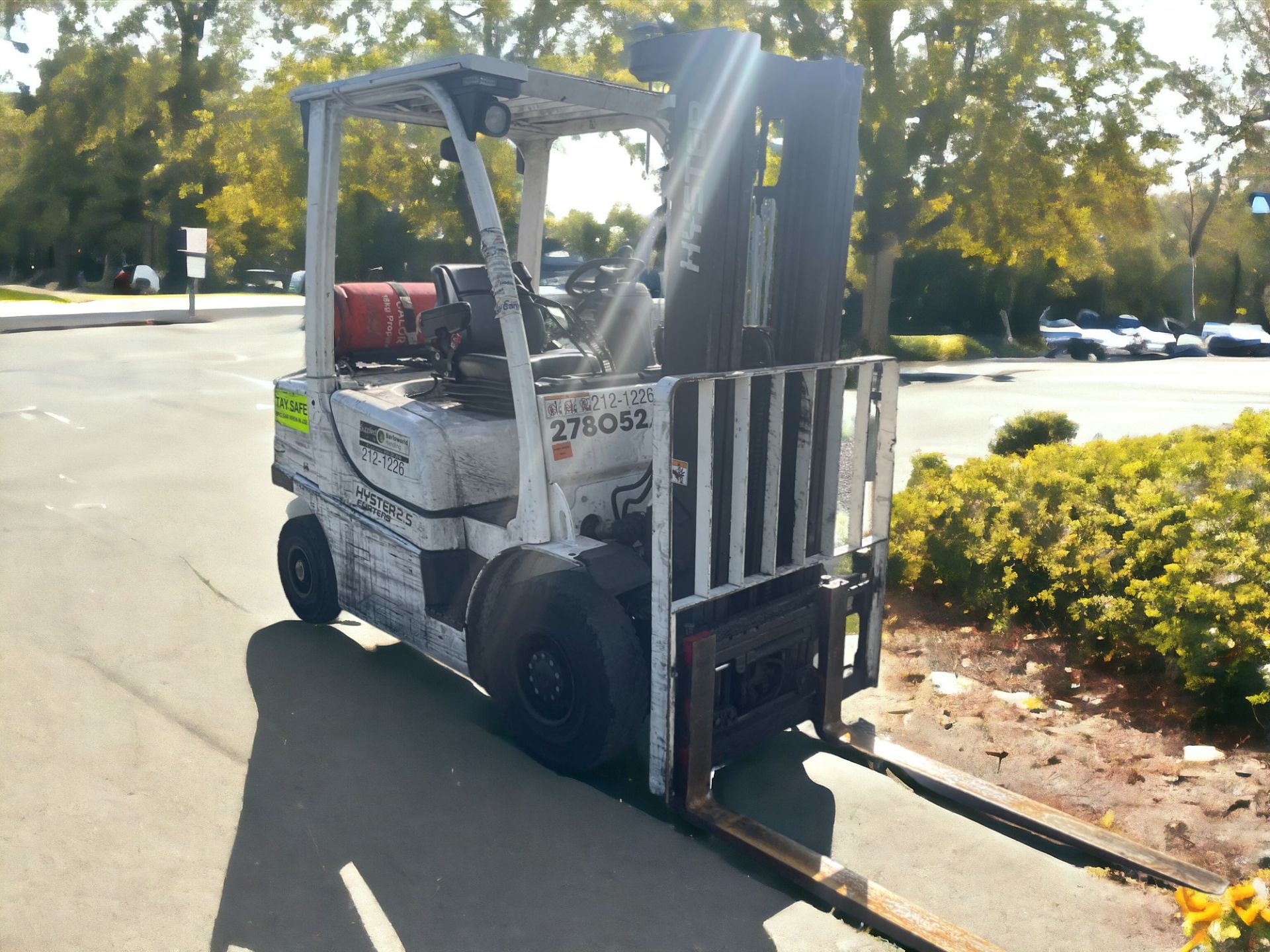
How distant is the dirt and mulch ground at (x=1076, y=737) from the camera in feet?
14.7

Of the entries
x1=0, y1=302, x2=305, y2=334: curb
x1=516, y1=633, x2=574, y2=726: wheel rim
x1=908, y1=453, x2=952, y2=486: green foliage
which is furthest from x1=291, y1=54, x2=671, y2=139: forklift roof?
x1=0, y1=302, x2=305, y2=334: curb

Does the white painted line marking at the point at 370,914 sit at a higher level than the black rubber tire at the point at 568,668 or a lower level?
lower

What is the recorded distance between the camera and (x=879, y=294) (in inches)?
1155

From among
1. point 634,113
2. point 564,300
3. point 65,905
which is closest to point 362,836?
point 65,905

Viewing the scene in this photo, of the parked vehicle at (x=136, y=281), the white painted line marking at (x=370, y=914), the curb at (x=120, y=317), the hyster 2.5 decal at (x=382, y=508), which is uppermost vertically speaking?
the parked vehicle at (x=136, y=281)

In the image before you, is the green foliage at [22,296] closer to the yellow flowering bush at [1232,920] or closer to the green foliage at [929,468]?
the green foliage at [929,468]

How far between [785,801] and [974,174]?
25.3 meters

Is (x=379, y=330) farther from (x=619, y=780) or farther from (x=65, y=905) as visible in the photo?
(x=65, y=905)

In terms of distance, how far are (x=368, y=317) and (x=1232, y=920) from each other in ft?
16.0

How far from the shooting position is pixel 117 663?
19.8 ft

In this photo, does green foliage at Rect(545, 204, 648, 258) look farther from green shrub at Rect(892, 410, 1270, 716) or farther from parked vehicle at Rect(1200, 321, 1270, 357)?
green shrub at Rect(892, 410, 1270, 716)

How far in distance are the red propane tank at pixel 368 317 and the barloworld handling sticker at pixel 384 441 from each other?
80 cm

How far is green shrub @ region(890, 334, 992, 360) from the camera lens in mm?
28500

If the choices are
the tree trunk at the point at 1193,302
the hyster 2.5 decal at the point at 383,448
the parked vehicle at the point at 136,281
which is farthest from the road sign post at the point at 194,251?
the tree trunk at the point at 1193,302
